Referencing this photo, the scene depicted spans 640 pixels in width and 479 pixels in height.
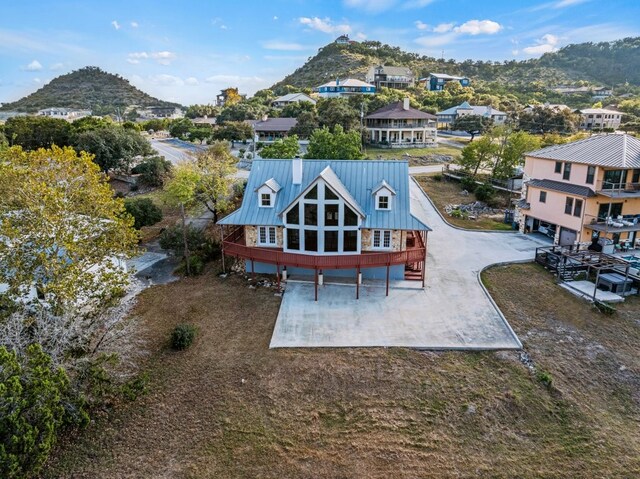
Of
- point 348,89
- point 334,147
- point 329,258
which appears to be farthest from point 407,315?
point 348,89

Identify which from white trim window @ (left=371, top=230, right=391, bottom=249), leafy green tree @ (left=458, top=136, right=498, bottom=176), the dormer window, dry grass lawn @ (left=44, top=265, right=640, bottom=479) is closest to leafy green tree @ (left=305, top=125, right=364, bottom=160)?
leafy green tree @ (left=458, top=136, right=498, bottom=176)

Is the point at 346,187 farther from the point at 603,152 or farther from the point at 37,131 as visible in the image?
the point at 37,131

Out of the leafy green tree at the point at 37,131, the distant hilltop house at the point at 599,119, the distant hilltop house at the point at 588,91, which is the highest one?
the distant hilltop house at the point at 588,91

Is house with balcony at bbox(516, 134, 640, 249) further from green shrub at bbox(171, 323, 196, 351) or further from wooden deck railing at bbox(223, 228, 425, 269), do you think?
green shrub at bbox(171, 323, 196, 351)

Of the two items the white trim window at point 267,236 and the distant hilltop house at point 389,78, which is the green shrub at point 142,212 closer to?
the white trim window at point 267,236

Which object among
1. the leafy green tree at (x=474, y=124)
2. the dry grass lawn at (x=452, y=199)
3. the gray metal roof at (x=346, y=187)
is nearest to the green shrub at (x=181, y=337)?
the gray metal roof at (x=346, y=187)
